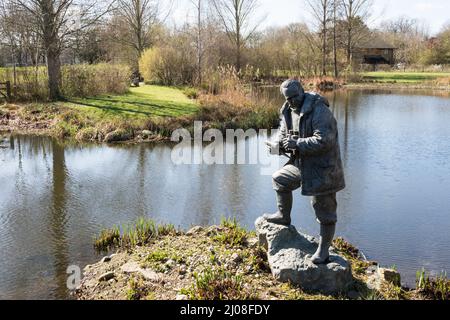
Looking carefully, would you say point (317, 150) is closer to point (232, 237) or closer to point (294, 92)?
point (294, 92)

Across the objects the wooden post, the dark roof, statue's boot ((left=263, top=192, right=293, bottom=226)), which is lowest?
statue's boot ((left=263, top=192, right=293, bottom=226))

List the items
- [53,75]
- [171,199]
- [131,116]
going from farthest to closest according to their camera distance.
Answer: [53,75] < [131,116] < [171,199]

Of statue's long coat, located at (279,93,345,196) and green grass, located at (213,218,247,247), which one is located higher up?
statue's long coat, located at (279,93,345,196)

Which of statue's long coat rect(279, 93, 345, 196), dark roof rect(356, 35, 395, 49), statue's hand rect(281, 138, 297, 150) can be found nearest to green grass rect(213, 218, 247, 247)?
statue's long coat rect(279, 93, 345, 196)

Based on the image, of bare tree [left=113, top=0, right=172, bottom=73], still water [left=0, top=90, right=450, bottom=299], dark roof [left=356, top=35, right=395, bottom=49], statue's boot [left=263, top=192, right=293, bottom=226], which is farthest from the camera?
dark roof [left=356, top=35, right=395, bottom=49]

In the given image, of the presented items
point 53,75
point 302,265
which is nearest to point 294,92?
point 302,265

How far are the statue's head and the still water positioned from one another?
282 centimetres

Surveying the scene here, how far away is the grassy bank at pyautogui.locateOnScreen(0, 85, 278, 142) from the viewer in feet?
53.2

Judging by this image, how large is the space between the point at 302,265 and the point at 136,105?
51.1 feet

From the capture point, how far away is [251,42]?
45.1 meters

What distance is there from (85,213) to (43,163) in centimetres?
485

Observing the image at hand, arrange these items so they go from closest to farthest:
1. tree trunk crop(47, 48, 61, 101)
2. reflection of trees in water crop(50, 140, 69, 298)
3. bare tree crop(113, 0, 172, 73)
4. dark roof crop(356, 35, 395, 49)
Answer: reflection of trees in water crop(50, 140, 69, 298) → tree trunk crop(47, 48, 61, 101) → bare tree crop(113, 0, 172, 73) → dark roof crop(356, 35, 395, 49)
